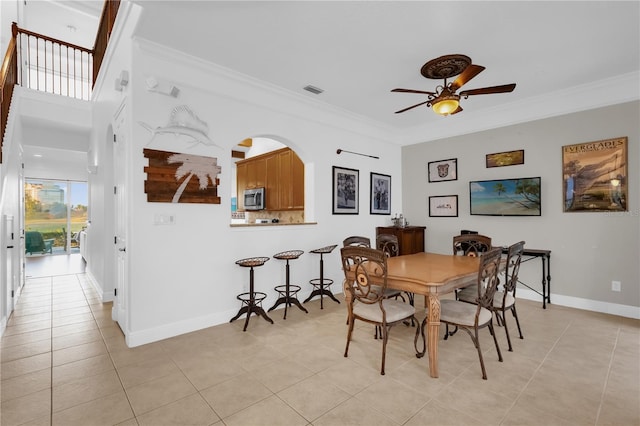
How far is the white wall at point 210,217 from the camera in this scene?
300cm

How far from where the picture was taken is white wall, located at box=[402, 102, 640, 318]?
12.4 feet

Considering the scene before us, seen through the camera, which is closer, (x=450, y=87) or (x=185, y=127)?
(x=450, y=87)

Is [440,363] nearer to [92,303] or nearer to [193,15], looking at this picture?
[193,15]

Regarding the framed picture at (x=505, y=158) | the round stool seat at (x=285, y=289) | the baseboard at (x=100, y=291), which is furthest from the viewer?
the framed picture at (x=505, y=158)

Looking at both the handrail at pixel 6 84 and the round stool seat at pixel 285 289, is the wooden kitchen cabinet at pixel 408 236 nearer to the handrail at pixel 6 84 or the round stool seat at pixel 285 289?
the round stool seat at pixel 285 289

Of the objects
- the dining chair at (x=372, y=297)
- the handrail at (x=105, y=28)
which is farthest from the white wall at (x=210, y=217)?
the dining chair at (x=372, y=297)

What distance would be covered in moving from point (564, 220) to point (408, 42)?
3.37 meters

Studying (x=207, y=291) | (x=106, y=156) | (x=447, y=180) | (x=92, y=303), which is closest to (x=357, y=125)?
(x=447, y=180)

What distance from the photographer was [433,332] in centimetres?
239

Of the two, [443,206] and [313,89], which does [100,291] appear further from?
[443,206]

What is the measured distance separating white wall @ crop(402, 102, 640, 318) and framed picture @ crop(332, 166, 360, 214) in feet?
5.58

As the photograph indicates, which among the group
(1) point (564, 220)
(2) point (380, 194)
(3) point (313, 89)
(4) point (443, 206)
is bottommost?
(1) point (564, 220)

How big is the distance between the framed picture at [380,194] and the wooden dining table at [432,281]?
8.23ft

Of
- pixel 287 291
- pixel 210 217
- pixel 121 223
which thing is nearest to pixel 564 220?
pixel 287 291
